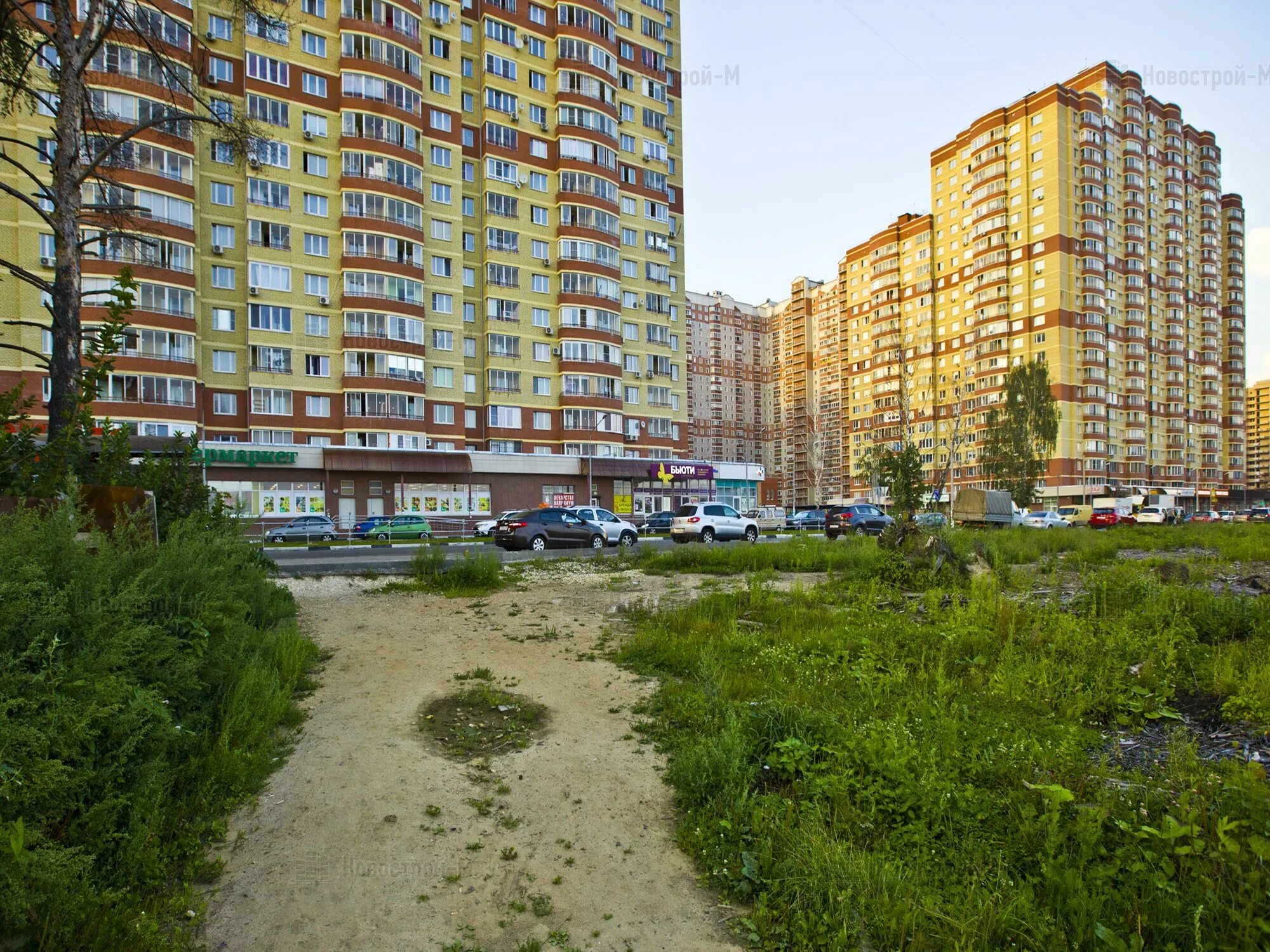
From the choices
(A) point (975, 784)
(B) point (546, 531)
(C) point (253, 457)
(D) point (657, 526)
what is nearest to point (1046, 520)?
(D) point (657, 526)

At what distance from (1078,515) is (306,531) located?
55.2 m

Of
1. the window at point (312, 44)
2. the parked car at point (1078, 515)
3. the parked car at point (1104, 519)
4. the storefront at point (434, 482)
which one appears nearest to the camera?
the storefront at point (434, 482)

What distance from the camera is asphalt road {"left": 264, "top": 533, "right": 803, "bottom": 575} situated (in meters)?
17.0

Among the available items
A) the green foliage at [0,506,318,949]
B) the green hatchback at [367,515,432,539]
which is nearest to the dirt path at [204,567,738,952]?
the green foliage at [0,506,318,949]

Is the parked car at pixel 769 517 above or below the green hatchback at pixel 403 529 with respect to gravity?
below

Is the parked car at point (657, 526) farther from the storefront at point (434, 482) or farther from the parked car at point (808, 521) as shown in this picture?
the storefront at point (434, 482)

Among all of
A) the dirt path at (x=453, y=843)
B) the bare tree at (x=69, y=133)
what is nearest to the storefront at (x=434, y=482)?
the bare tree at (x=69, y=133)

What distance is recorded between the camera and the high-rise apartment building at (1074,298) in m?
81.8

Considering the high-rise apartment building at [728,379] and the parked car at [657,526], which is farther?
the high-rise apartment building at [728,379]

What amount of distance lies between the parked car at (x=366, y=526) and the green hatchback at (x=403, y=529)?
0.26m

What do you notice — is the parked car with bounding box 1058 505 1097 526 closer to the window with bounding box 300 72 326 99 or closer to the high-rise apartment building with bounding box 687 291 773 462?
the window with bounding box 300 72 326 99

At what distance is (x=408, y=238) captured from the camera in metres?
44.2

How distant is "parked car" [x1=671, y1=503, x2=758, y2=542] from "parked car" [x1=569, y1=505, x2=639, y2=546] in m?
2.51

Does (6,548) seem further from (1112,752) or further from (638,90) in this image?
(638,90)
